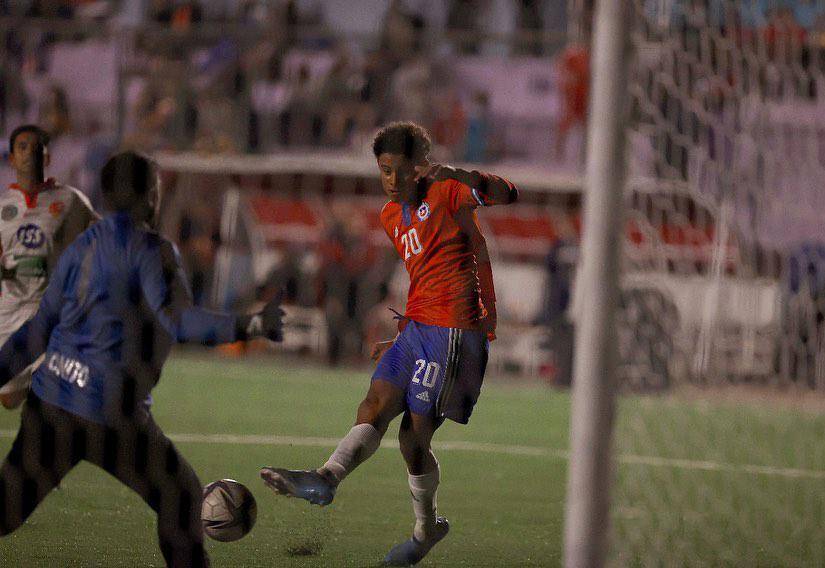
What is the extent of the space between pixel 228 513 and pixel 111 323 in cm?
128

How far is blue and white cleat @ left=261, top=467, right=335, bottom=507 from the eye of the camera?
4697 millimetres

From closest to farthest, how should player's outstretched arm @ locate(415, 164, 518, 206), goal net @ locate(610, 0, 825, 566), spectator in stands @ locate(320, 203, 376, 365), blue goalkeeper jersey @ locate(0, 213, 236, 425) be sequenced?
blue goalkeeper jersey @ locate(0, 213, 236, 425) < player's outstretched arm @ locate(415, 164, 518, 206) < goal net @ locate(610, 0, 825, 566) < spectator in stands @ locate(320, 203, 376, 365)

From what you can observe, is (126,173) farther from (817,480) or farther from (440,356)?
(817,480)

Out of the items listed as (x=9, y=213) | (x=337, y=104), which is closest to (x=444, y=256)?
(x=9, y=213)

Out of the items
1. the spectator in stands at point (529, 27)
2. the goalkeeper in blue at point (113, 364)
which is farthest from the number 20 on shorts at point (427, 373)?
the spectator in stands at point (529, 27)

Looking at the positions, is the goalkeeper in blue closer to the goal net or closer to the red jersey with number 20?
the red jersey with number 20

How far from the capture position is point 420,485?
18.6 feet

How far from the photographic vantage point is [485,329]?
5793mm

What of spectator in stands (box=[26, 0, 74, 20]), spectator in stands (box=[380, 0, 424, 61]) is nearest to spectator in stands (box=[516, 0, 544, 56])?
spectator in stands (box=[380, 0, 424, 61])

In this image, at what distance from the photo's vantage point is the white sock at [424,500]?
5.68 meters

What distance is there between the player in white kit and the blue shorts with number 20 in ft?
6.29

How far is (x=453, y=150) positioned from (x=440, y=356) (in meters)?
12.0

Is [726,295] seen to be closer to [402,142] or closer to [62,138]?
[62,138]

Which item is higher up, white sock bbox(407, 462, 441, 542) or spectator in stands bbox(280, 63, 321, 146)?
spectator in stands bbox(280, 63, 321, 146)
